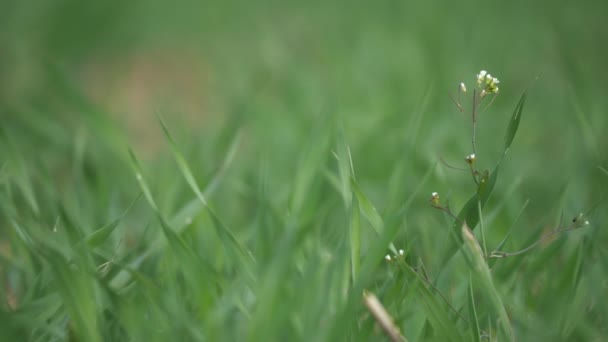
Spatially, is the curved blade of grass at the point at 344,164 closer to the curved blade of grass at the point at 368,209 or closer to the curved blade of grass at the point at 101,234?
the curved blade of grass at the point at 368,209

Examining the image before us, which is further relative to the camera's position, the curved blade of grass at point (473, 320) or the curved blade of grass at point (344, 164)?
the curved blade of grass at point (344, 164)

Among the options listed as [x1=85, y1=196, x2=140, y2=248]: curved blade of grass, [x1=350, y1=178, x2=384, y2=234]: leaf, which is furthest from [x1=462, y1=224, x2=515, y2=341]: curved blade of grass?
[x1=85, y1=196, x2=140, y2=248]: curved blade of grass

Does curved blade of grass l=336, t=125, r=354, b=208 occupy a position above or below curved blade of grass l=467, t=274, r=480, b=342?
above

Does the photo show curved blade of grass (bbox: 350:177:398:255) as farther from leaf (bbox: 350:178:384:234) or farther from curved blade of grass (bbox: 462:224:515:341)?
curved blade of grass (bbox: 462:224:515:341)

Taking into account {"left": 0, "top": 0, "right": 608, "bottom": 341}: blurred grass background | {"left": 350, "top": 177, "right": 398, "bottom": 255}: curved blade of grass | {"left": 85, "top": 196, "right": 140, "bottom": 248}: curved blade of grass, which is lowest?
{"left": 0, "top": 0, "right": 608, "bottom": 341}: blurred grass background

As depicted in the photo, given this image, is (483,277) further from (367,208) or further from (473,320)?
(367,208)

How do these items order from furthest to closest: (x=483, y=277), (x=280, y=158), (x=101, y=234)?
(x=280, y=158), (x=101, y=234), (x=483, y=277)

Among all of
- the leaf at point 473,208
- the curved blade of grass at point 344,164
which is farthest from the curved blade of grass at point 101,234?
the leaf at point 473,208

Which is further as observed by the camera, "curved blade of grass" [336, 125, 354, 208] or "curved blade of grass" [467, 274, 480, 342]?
"curved blade of grass" [336, 125, 354, 208]

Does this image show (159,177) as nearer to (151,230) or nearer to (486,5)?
(151,230)

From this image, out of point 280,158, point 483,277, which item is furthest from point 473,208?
point 280,158
